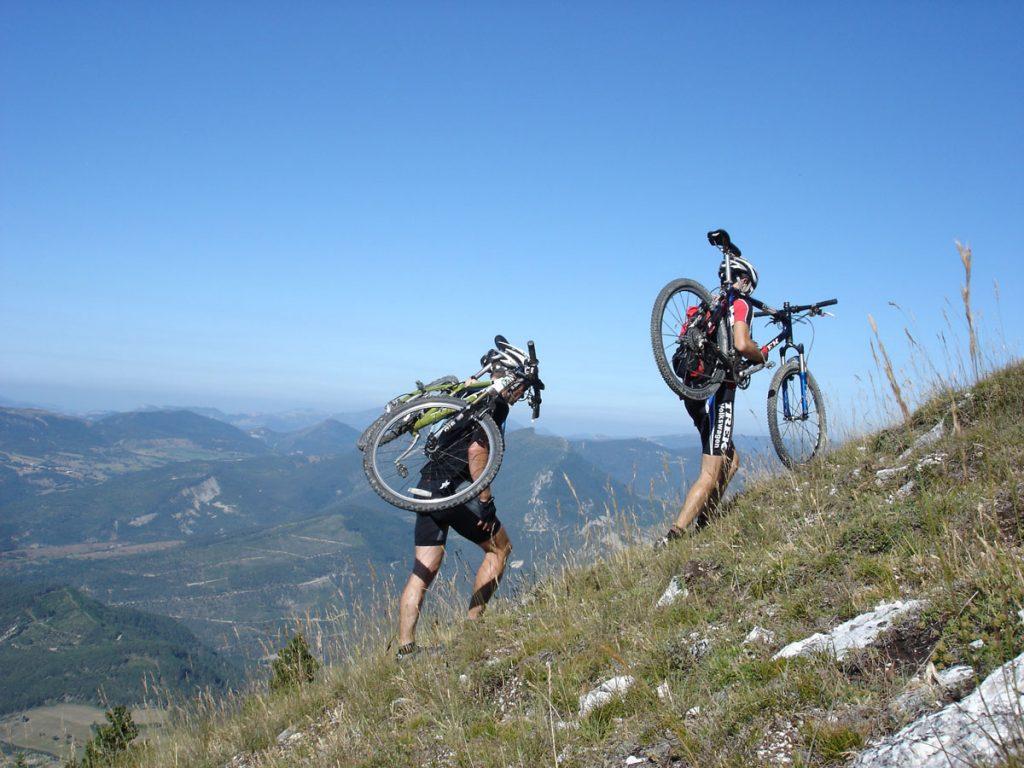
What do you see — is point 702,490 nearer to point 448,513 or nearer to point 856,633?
point 448,513

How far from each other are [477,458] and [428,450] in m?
0.52

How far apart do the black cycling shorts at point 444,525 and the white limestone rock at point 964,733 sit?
4262 mm

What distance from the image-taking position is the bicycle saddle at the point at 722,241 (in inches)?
293

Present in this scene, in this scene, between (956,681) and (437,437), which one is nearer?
(956,681)

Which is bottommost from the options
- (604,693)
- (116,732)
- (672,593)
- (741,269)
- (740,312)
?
(116,732)

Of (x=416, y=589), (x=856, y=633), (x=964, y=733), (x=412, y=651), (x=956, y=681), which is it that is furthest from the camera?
(x=416, y=589)

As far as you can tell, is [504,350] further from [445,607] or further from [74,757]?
[74,757]

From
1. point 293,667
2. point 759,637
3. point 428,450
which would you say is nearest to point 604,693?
point 759,637

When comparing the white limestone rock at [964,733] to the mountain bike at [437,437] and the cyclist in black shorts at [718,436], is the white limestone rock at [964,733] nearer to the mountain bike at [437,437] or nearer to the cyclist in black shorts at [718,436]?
the cyclist in black shorts at [718,436]

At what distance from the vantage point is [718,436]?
23.0 feet

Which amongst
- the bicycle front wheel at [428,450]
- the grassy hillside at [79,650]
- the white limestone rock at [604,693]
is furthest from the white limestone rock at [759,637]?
the grassy hillside at [79,650]

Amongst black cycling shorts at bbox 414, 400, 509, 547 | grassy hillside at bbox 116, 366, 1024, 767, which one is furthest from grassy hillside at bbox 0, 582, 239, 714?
grassy hillside at bbox 116, 366, 1024, 767

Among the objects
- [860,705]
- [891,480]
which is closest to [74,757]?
[860,705]

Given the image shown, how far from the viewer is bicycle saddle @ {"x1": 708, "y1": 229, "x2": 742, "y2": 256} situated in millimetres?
7436
